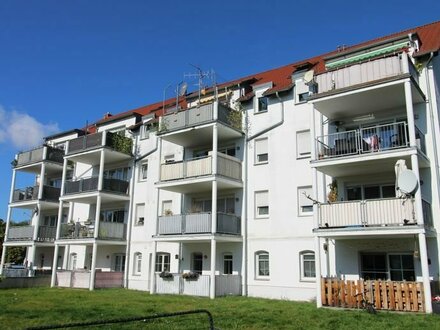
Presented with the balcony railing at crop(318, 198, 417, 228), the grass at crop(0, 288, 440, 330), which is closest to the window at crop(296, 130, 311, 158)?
the balcony railing at crop(318, 198, 417, 228)

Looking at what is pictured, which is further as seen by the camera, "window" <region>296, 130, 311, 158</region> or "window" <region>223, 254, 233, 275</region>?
"window" <region>223, 254, 233, 275</region>

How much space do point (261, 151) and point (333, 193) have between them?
5.53m

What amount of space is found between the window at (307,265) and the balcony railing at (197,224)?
13.0ft

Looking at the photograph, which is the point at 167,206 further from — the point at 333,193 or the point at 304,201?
the point at 333,193

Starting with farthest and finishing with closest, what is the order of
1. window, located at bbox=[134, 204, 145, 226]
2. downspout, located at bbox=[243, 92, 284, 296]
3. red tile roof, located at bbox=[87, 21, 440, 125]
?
window, located at bbox=[134, 204, 145, 226] → downspout, located at bbox=[243, 92, 284, 296] → red tile roof, located at bbox=[87, 21, 440, 125]

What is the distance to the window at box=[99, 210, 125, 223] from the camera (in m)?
30.6

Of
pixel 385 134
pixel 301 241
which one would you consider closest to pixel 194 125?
pixel 301 241

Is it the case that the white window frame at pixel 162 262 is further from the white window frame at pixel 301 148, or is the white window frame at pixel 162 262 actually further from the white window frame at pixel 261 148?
the white window frame at pixel 301 148

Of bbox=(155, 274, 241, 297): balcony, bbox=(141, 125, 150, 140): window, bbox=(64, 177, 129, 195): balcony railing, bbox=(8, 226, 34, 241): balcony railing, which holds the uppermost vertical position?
bbox=(141, 125, 150, 140): window

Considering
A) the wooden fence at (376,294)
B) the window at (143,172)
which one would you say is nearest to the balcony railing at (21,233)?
the window at (143,172)

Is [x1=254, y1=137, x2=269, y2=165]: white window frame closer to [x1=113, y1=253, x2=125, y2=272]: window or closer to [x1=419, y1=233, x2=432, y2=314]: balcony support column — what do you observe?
[x1=419, y1=233, x2=432, y2=314]: balcony support column

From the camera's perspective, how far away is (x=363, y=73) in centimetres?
1883

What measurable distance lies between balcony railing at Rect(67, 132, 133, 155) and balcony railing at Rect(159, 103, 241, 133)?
546 centimetres

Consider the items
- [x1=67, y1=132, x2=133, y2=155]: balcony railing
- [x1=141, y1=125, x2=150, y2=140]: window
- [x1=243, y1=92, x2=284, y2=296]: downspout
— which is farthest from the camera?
[x1=141, y1=125, x2=150, y2=140]: window
